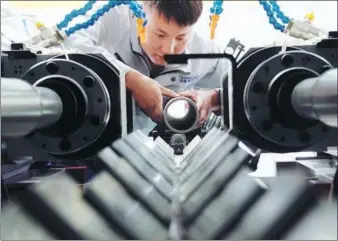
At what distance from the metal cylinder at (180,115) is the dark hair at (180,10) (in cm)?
37

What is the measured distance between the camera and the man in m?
1.19

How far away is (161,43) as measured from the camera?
4.24 ft

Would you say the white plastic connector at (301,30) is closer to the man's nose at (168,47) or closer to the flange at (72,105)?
the flange at (72,105)

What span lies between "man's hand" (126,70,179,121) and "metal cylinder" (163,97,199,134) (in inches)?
0.9

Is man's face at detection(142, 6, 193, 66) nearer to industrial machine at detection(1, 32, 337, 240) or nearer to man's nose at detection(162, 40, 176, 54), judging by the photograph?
man's nose at detection(162, 40, 176, 54)

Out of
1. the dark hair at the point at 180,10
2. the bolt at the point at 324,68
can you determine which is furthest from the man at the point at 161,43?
the bolt at the point at 324,68

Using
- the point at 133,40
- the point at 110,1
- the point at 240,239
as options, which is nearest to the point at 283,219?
the point at 240,239

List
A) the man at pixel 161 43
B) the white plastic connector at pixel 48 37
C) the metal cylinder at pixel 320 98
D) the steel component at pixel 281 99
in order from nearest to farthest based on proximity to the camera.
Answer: the metal cylinder at pixel 320 98 < the steel component at pixel 281 99 < the white plastic connector at pixel 48 37 < the man at pixel 161 43

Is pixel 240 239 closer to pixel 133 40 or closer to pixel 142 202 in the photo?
pixel 142 202

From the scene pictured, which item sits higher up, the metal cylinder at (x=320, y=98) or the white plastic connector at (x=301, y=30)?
the white plastic connector at (x=301, y=30)

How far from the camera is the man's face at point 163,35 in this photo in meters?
1.23

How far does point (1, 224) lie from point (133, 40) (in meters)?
1.00

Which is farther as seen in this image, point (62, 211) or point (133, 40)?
point (133, 40)

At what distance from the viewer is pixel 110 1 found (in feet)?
2.37
